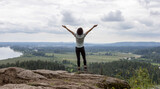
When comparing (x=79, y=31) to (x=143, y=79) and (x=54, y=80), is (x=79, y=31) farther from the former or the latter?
(x=143, y=79)

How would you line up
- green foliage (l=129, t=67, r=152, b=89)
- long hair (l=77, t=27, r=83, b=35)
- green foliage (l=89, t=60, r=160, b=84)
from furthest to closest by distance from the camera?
1. long hair (l=77, t=27, r=83, b=35)
2. green foliage (l=89, t=60, r=160, b=84)
3. green foliage (l=129, t=67, r=152, b=89)

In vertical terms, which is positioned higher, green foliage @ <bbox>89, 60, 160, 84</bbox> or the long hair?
the long hair

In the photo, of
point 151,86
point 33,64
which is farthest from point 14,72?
point 33,64

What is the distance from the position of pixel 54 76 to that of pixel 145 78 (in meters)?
5.81

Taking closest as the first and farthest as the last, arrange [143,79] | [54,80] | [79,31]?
[143,79]
[54,80]
[79,31]

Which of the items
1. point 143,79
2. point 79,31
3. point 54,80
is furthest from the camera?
point 79,31

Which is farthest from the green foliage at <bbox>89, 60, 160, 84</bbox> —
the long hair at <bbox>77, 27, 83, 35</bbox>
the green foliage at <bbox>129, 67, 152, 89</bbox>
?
the long hair at <bbox>77, 27, 83, 35</bbox>

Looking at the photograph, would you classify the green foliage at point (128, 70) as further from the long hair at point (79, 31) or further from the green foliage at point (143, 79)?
the long hair at point (79, 31)

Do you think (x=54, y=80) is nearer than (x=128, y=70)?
No

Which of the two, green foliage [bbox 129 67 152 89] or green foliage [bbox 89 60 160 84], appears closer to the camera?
green foliage [bbox 129 67 152 89]

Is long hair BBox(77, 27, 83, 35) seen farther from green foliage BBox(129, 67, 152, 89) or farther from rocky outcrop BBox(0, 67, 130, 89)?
green foliage BBox(129, 67, 152, 89)

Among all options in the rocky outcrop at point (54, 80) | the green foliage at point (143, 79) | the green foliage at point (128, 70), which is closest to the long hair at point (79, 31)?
the green foliage at point (128, 70)

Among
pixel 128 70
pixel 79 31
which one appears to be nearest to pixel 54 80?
pixel 128 70

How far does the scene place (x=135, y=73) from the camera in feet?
31.2
